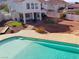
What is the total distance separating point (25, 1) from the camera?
31.9 metres

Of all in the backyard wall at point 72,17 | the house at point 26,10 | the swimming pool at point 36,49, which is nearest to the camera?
the swimming pool at point 36,49

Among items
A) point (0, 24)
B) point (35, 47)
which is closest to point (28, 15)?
point (0, 24)

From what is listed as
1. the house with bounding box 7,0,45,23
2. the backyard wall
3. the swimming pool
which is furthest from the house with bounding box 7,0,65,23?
the swimming pool

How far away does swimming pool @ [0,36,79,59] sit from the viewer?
13.5 metres

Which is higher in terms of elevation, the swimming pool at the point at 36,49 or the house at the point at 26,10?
the house at the point at 26,10

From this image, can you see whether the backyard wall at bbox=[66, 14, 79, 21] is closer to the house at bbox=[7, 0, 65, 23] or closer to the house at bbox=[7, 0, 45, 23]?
the house at bbox=[7, 0, 65, 23]

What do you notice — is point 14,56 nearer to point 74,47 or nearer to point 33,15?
point 74,47

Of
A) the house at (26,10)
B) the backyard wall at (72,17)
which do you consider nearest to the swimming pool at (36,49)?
the house at (26,10)

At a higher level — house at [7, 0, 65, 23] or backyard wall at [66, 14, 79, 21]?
house at [7, 0, 65, 23]

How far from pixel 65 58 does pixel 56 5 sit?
138ft

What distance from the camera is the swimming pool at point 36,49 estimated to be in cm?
1350

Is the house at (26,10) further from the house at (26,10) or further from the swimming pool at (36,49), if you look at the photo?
the swimming pool at (36,49)

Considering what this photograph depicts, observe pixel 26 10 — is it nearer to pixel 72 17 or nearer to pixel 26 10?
pixel 26 10

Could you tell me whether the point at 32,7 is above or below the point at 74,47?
above
